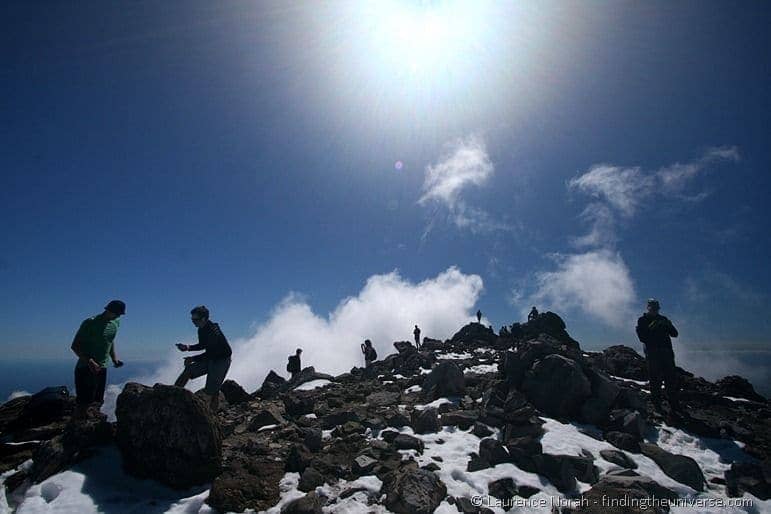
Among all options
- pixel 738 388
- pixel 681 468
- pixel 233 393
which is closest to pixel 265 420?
pixel 233 393

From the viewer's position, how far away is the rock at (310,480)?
26.3 ft

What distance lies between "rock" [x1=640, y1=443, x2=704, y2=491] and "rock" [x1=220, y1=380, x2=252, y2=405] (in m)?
16.3

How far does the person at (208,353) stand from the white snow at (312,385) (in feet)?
31.8

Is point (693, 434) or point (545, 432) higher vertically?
point (693, 434)

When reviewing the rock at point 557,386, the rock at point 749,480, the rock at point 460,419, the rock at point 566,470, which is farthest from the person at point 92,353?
the rock at point 749,480

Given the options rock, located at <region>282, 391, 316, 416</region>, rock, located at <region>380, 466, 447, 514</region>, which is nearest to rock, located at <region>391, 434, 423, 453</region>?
rock, located at <region>380, 466, 447, 514</region>

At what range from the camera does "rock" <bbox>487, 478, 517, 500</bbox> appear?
26.8ft

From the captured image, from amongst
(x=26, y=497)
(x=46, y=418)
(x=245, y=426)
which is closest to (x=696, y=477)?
(x=245, y=426)

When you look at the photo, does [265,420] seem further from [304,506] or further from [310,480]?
[304,506]

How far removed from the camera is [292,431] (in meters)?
11.3

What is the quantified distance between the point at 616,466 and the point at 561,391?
12.7 ft

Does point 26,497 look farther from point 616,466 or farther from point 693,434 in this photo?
point 693,434

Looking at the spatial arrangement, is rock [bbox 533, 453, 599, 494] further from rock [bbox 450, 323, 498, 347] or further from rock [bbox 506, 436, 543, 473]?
rock [bbox 450, 323, 498, 347]

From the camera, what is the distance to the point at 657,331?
46.9 feet
